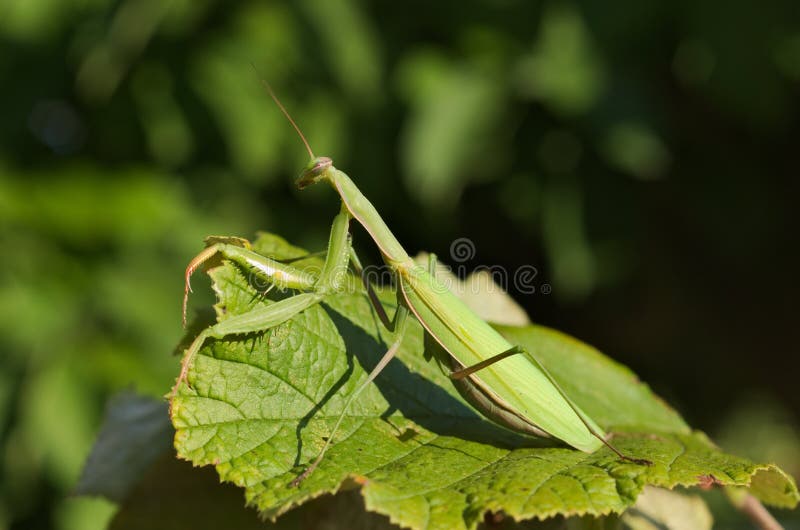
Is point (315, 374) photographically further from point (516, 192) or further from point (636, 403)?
point (516, 192)

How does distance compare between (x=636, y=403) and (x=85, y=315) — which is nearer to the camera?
(x=636, y=403)

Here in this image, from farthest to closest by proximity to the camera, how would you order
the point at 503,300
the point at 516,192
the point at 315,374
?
the point at 516,192, the point at 503,300, the point at 315,374

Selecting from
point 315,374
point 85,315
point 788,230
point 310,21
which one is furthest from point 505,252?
point 315,374

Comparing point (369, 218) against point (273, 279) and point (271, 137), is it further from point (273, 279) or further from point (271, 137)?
point (271, 137)

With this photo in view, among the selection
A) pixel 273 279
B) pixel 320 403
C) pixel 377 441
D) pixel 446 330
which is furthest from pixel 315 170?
pixel 377 441

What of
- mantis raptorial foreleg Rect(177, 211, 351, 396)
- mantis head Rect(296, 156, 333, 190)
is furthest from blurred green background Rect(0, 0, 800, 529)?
mantis raptorial foreleg Rect(177, 211, 351, 396)
